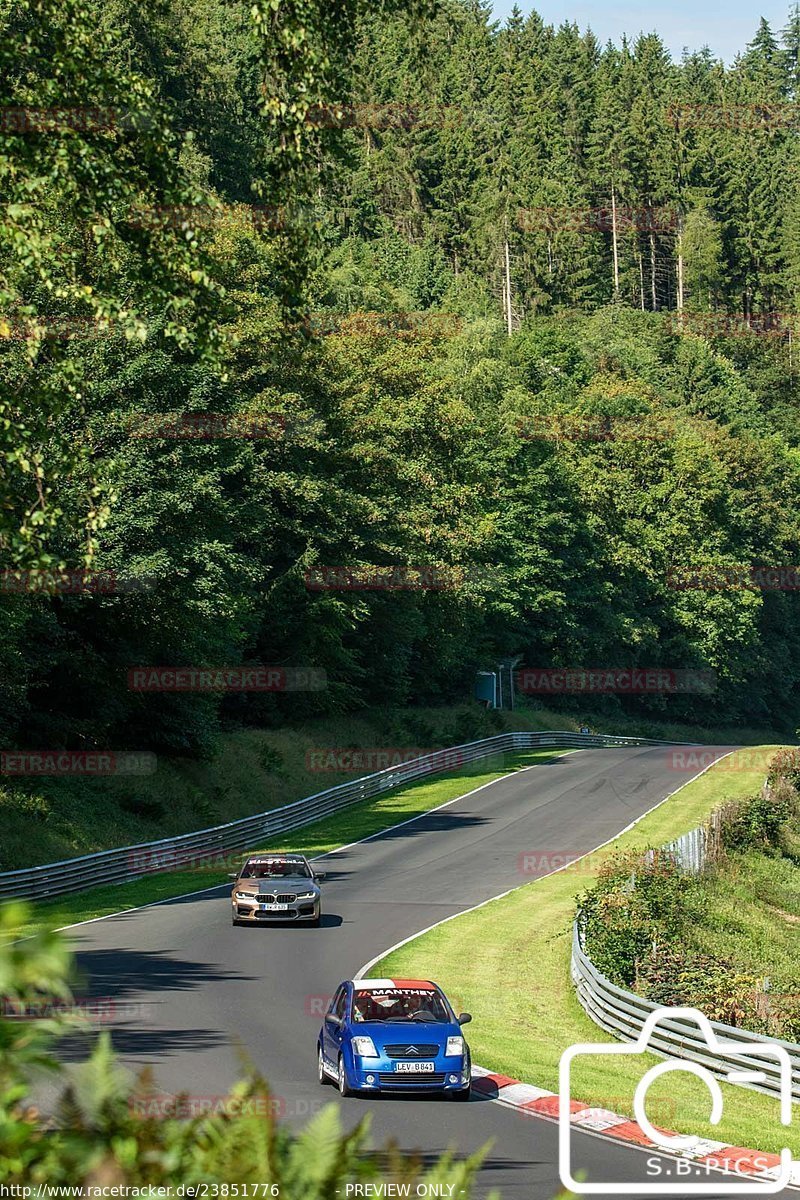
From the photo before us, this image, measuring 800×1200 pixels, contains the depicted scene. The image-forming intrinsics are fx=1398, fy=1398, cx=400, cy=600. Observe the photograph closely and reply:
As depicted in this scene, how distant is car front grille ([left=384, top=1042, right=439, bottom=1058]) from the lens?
1653cm

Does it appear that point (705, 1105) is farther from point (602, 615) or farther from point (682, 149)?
point (682, 149)

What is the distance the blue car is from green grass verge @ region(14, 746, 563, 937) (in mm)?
5672

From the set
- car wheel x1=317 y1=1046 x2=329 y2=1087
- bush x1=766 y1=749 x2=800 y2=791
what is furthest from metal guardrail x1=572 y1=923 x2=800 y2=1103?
bush x1=766 y1=749 x2=800 y2=791

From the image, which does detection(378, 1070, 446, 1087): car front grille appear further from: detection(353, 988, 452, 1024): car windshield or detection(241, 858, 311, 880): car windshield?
detection(241, 858, 311, 880): car windshield

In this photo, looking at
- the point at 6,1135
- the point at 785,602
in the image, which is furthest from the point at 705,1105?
the point at 785,602

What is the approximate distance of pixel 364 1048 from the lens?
54.2 ft

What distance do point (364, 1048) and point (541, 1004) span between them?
32.6 ft

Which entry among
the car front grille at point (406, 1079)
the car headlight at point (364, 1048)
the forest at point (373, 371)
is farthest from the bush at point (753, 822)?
the car headlight at point (364, 1048)

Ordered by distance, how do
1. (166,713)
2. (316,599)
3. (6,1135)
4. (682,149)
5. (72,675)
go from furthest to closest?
(682,149) < (316,599) < (166,713) < (72,675) < (6,1135)

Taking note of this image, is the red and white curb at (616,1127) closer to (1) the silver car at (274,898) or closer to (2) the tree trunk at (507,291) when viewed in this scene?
(1) the silver car at (274,898)

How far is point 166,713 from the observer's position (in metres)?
48.6

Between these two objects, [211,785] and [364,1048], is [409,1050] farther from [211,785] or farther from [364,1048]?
[211,785]

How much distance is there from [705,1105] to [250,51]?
14091mm

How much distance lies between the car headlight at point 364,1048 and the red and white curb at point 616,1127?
1.65 m
